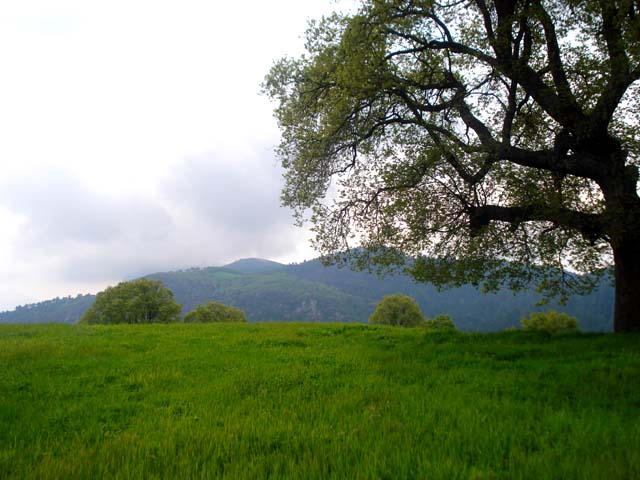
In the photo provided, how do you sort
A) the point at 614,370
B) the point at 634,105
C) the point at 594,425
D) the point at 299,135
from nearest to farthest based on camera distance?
1. the point at 594,425
2. the point at 614,370
3. the point at 634,105
4. the point at 299,135

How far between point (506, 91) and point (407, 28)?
20.4ft

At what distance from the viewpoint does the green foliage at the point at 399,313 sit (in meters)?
74.8

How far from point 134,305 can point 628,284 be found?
69.9 meters

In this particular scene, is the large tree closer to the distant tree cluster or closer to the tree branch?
the tree branch

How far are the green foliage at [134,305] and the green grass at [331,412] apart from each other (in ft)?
189

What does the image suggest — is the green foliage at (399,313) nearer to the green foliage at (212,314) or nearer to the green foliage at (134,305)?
the green foliage at (212,314)

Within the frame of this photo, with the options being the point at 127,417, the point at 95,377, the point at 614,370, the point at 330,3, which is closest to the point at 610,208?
the point at 614,370

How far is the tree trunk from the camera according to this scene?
555 inches

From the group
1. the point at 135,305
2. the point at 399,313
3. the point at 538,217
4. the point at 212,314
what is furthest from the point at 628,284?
the point at 212,314

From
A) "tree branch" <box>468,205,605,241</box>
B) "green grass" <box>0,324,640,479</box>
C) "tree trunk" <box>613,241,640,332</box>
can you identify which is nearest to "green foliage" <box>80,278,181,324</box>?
"green grass" <box>0,324,640,479</box>

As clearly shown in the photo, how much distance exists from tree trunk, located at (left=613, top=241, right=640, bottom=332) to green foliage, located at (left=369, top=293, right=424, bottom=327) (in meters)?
60.7

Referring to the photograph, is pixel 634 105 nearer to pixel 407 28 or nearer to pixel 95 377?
pixel 407 28

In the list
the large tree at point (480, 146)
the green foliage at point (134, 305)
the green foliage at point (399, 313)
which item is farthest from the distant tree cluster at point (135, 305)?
the large tree at point (480, 146)

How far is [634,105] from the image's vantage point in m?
14.3
